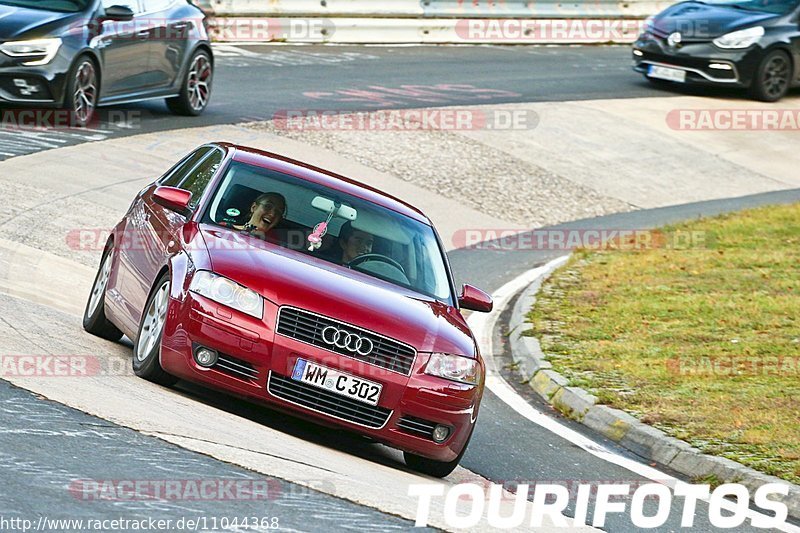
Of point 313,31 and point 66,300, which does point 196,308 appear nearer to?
point 66,300

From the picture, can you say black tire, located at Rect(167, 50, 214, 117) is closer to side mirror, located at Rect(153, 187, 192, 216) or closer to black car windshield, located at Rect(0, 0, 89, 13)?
black car windshield, located at Rect(0, 0, 89, 13)

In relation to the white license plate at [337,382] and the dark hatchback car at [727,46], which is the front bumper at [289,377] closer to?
the white license plate at [337,382]

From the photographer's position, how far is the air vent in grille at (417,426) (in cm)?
795

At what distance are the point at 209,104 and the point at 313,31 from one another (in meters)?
6.95

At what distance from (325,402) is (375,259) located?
1.41 metres

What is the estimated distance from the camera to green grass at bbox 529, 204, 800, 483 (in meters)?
9.87

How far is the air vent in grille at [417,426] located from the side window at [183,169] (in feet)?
9.26

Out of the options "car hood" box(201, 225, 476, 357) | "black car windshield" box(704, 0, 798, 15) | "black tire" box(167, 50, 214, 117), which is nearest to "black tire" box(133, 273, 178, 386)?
"car hood" box(201, 225, 476, 357)

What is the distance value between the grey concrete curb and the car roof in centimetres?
196

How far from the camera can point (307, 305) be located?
784cm
